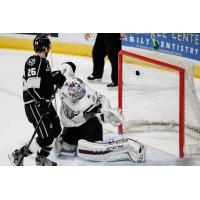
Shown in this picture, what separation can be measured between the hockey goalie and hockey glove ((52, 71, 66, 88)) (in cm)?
2

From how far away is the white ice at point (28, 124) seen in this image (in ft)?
13.3

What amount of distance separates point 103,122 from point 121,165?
22 cm

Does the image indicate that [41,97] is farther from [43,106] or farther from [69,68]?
[69,68]

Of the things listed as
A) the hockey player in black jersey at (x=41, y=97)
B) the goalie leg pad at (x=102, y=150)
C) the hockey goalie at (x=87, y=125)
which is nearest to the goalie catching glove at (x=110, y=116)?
the hockey goalie at (x=87, y=125)

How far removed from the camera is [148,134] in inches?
169

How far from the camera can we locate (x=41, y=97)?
3.97 metres

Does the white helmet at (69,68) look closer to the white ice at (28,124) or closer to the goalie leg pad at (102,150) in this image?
the white ice at (28,124)

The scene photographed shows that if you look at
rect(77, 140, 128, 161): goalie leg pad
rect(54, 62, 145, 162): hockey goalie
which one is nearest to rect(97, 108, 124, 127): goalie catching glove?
rect(54, 62, 145, 162): hockey goalie

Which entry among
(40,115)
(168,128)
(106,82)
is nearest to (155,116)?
(168,128)

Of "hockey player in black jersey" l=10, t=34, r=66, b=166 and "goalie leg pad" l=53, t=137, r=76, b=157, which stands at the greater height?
"hockey player in black jersey" l=10, t=34, r=66, b=166

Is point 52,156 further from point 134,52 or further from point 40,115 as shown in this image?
point 134,52

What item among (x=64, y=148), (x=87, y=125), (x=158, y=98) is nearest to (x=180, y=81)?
(x=158, y=98)

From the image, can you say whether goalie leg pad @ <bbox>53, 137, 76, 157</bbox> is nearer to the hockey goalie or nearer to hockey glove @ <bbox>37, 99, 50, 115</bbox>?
the hockey goalie

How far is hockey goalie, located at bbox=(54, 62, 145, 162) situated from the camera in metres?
4.03
